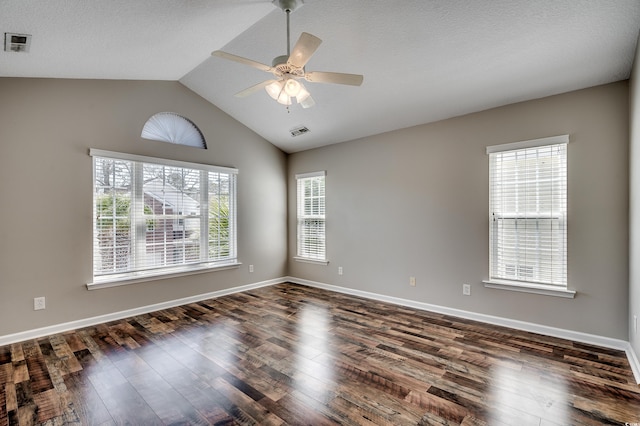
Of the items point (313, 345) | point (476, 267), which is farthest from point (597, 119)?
point (313, 345)

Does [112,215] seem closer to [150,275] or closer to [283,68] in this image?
[150,275]

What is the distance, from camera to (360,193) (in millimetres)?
4816

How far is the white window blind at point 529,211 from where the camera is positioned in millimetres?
3186

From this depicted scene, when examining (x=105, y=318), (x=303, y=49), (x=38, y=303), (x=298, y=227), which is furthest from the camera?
(x=298, y=227)

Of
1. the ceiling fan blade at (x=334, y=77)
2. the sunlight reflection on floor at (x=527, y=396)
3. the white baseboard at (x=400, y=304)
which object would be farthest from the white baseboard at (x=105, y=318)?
the sunlight reflection on floor at (x=527, y=396)

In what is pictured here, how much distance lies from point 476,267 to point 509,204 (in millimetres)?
824

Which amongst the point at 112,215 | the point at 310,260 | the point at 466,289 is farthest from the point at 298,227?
the point at 466,289

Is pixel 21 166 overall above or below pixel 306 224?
above

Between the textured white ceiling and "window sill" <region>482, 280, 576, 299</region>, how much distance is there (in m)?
2.03

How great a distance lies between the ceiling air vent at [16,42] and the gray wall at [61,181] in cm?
80

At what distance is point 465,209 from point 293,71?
266cm

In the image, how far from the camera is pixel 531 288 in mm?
3293

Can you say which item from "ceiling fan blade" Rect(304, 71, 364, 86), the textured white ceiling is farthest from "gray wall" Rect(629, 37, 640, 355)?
→ "ceiling fan blade" Rect(304, 71, 364, 86)

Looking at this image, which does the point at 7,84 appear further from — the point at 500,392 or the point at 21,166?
the point at 500,392
